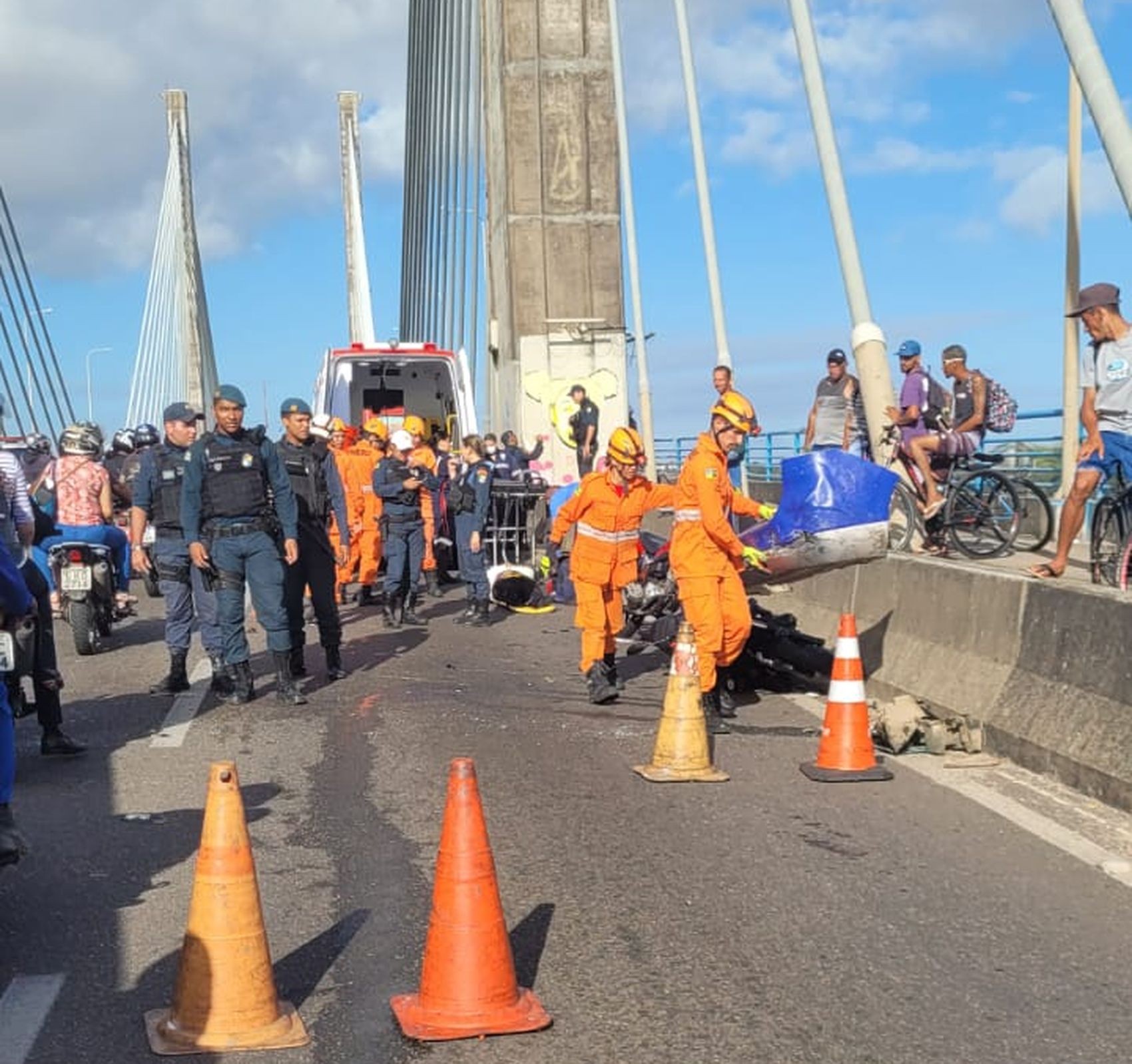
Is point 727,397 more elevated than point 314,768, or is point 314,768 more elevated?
point 727,397

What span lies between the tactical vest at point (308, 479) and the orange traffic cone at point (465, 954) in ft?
24.3

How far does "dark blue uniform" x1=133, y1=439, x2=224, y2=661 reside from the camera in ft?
36.6

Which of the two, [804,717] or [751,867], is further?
[804,717]

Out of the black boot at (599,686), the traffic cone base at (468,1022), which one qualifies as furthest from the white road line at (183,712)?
the traffic cone base at (468,1022)

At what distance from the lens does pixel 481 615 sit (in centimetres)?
1561

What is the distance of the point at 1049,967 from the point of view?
189 inches

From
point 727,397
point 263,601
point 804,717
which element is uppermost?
point 727,397

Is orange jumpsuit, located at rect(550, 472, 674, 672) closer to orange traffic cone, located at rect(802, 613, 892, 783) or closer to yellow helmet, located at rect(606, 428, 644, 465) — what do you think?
yellow helmet, located at rect(606, 428, 644, 465)

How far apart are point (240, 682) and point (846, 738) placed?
13.8 feet

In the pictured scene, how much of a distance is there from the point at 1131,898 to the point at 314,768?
3.99 m

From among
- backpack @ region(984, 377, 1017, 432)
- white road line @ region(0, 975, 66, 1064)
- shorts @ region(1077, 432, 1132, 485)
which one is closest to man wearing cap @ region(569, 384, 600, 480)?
A: backpack @ region(984, 377, 1017, 432)

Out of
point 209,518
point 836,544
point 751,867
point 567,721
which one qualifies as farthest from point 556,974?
point 209,518

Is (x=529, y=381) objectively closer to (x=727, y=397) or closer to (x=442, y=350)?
(x=442, y=350)

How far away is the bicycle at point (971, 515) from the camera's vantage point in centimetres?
1262
